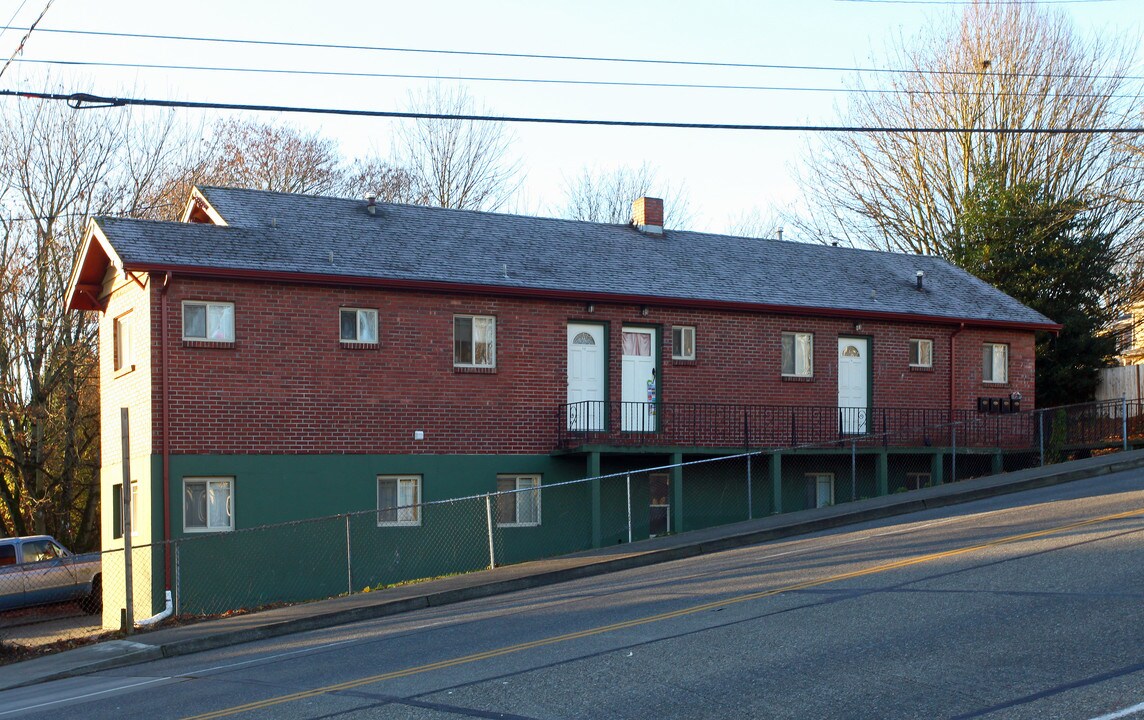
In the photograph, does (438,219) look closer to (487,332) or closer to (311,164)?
(487,332)

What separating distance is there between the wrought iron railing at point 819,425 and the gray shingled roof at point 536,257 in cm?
231

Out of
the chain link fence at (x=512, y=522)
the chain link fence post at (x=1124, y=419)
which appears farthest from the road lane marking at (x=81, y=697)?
the chain link fence post at (x=1124, y=419)

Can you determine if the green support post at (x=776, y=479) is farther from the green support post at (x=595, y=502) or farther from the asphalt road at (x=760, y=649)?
the asphalt road at (x=760, y=649)

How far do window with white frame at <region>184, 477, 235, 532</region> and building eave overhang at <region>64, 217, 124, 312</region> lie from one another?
442cm

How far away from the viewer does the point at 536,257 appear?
2545 centimetres

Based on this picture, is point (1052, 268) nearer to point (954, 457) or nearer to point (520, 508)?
point (954, 457)

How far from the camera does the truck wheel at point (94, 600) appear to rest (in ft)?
89.8

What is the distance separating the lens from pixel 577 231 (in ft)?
91.3

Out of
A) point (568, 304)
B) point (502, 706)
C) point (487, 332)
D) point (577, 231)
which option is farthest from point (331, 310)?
point (502, 706)

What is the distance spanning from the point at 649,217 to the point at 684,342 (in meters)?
4.84

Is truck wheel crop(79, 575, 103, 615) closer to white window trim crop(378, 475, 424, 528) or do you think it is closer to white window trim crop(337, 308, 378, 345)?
white window trim crop(378, 475, 424, 528)

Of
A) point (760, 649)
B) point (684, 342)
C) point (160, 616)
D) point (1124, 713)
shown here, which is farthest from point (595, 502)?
point (1124, 713)

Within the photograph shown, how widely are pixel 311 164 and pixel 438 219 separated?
19360mm

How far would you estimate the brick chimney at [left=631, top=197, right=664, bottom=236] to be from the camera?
2906 centimetres
